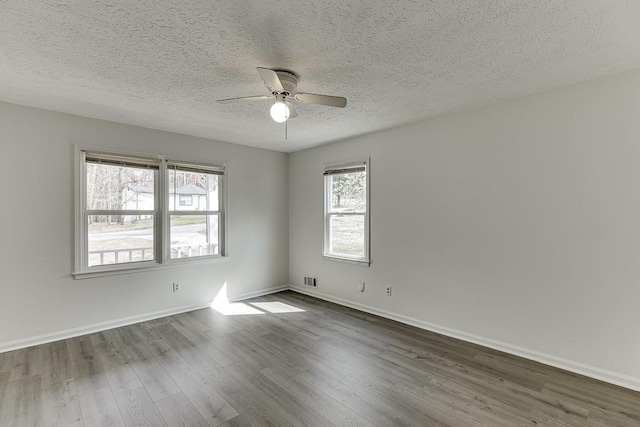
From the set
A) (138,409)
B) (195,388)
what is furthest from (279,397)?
(138,409)

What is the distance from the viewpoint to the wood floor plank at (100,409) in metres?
1.96

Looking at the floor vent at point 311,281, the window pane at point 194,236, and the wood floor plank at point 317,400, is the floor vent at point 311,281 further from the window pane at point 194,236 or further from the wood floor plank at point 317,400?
the wood floor plank at point 317,400

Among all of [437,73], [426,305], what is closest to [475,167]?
[437,73]

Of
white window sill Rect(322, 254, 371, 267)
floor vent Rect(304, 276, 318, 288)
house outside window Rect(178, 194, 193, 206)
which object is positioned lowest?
floor vent Rect(304, 276, 318, 288)

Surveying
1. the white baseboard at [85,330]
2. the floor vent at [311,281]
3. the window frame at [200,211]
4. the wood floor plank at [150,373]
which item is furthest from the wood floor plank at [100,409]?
the floor vent at [311,281]

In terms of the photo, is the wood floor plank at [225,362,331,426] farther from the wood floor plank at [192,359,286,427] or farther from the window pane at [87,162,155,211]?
the window pane at [87,162,155,211]

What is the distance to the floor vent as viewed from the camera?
4977 millimetres

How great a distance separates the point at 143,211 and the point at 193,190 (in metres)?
0.72

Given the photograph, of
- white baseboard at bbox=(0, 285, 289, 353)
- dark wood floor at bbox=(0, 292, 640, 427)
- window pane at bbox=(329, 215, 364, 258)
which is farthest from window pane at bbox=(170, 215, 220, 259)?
window pane at bbox=(329, 215, 364, 258)

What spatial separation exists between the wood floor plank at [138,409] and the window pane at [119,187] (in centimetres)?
227

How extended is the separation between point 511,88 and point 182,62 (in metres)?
2.79

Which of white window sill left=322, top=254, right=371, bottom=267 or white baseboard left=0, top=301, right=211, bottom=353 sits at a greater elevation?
white window sill left=322, top=254, right=371, bottom=267

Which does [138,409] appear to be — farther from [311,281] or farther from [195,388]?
[311,281]

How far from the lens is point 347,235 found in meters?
4.56
